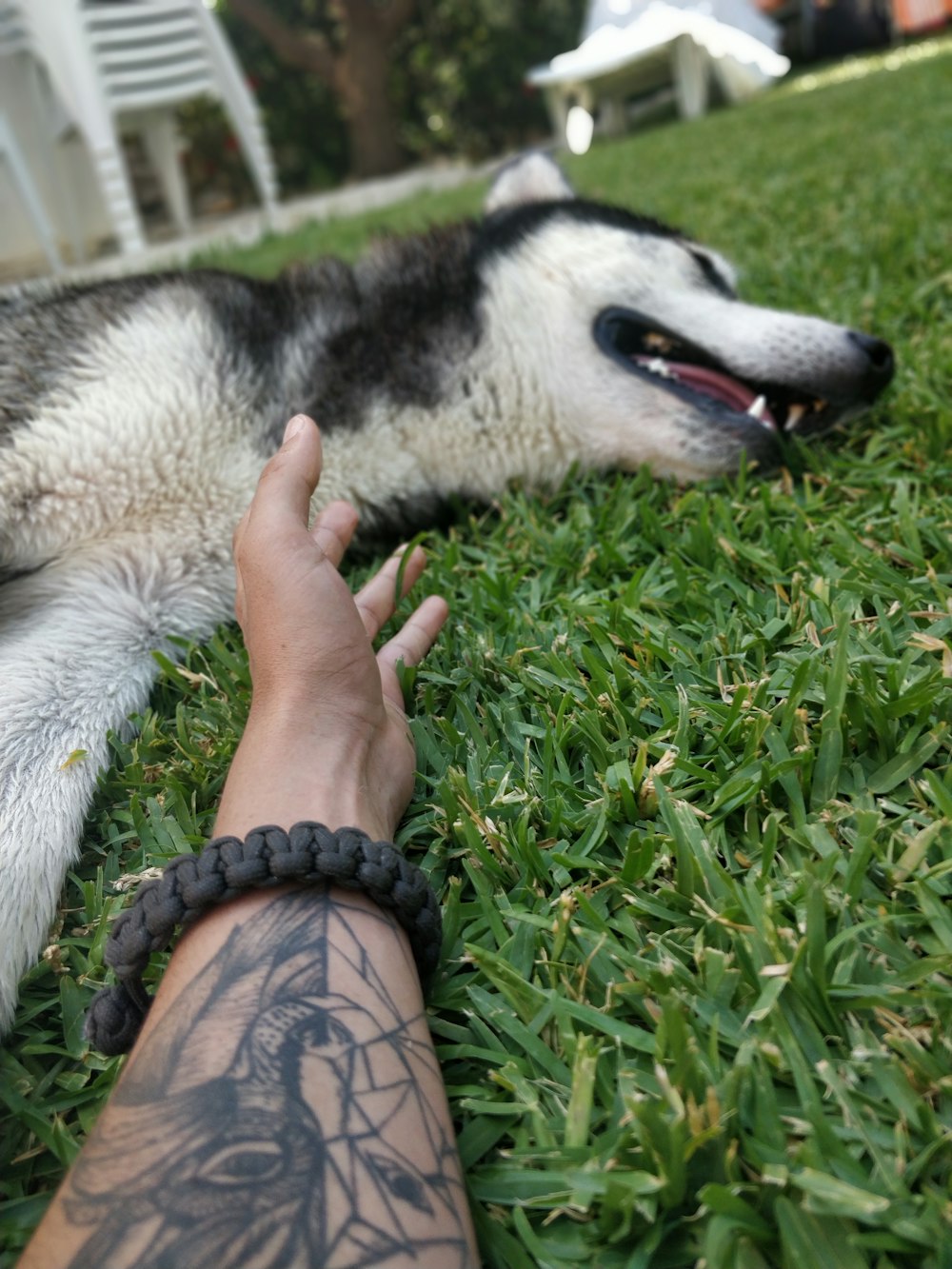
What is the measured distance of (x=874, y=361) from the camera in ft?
8.27

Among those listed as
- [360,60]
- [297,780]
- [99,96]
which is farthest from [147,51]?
[297,780]

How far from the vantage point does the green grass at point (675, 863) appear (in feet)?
3.16

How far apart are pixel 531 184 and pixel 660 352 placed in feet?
3.15

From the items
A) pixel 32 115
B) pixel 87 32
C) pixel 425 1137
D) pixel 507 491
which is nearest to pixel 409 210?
pixel 87 32

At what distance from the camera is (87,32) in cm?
873

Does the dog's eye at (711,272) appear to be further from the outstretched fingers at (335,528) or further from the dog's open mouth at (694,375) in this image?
the outstretched fingers at (335,528)

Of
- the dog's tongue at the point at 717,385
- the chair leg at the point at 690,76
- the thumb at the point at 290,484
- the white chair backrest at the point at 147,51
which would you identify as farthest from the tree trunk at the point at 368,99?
the thumb at the point at 290,484

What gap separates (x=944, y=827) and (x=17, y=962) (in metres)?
1.30

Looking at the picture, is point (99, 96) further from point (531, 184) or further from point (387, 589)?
point (387, 589)

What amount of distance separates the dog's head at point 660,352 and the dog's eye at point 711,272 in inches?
2.3

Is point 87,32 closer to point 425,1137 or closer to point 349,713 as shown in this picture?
point 349,713

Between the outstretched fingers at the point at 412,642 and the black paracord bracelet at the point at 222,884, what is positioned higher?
the black paracord bracelet at the point at 222,884

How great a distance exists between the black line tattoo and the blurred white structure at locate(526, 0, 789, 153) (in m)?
14.2

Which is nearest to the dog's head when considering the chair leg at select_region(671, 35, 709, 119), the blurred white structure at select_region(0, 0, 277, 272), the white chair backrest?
the blurred white structure at select_region(0, 0, 277, 272)
